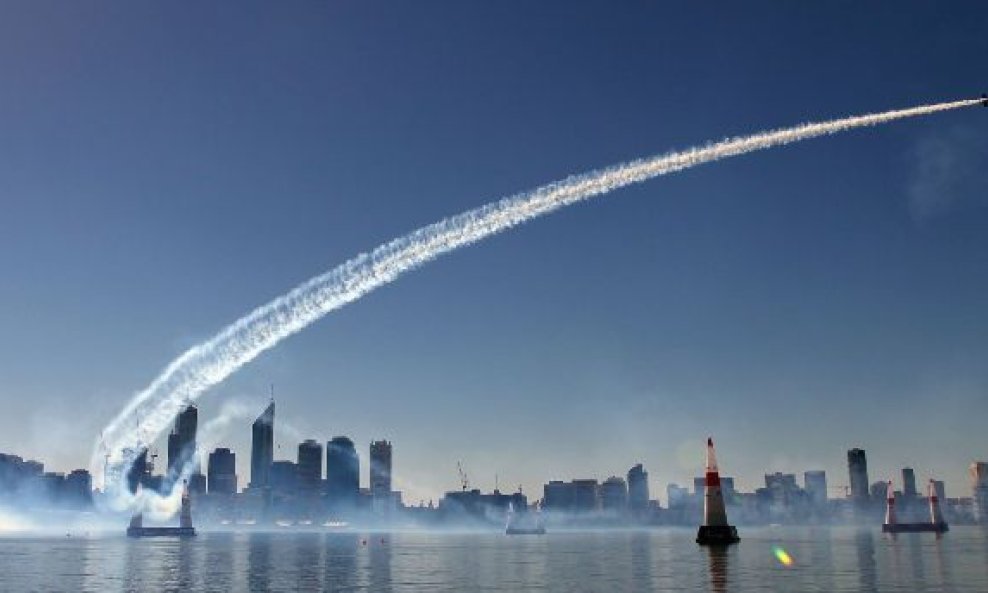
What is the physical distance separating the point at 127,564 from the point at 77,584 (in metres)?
69.0

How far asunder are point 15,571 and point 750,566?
13631 centimetres

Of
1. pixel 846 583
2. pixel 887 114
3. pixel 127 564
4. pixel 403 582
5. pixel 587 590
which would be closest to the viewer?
pixel 887 114

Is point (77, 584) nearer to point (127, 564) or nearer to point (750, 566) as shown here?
point (127, 564)

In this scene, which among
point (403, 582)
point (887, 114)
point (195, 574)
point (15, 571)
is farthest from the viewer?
point (15, 571)

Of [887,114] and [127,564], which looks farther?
[127,564]

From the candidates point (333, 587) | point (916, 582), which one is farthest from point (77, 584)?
point (916, 582)

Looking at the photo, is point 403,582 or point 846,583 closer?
point 846,583

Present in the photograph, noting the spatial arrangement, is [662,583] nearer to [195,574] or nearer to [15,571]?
[195,574]

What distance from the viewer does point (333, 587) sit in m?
122

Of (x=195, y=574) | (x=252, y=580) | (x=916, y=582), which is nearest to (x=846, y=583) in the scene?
(x=916, y=582)

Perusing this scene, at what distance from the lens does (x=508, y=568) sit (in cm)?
17400

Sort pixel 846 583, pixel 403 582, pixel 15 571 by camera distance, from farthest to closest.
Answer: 1. pixel 15 571
2. pixel 403 582
3. pixel 846 583

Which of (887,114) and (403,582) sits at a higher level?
(887,114)

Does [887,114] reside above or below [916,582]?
above
